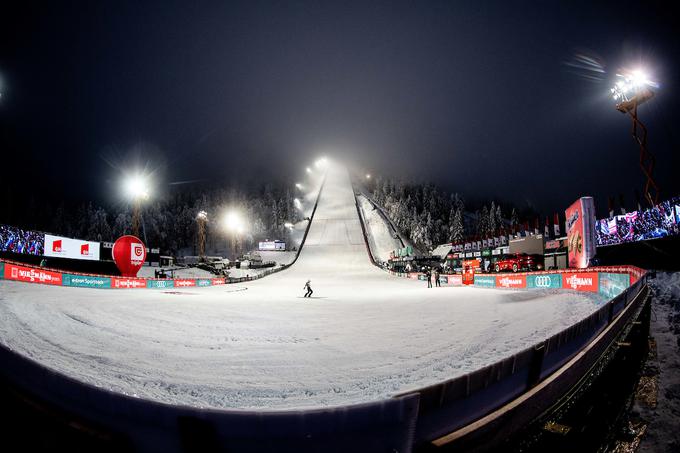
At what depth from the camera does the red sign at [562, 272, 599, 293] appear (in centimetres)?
1444

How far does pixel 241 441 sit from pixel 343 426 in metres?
0.56

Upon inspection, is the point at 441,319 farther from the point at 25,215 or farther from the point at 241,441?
the point at 25,215

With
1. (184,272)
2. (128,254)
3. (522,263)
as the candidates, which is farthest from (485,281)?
(184,272)

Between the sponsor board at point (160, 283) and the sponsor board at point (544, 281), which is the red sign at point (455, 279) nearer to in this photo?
the sponsor board at point (544, 281)

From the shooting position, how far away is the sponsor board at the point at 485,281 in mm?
21900

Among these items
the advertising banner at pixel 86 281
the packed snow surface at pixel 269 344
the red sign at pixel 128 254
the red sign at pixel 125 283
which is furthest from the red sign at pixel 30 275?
the packed snow surface at pixel 269 344

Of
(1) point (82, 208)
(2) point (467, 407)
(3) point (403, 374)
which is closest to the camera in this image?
(2) point (467, 407)

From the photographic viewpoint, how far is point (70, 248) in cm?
2928

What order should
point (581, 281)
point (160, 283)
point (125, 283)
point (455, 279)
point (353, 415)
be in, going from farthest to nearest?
1. point (455, 279)
2. point (160, 283)
3. point (125, 283)
4. point (581, 281)
5. point (353, 415)

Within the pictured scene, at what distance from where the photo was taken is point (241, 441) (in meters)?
1.80

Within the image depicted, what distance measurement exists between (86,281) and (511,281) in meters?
26.6

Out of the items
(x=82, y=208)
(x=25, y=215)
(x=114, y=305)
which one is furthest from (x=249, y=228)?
(x=114, y=305)

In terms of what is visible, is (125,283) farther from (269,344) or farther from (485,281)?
(485,281)

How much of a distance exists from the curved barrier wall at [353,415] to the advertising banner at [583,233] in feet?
57.4
